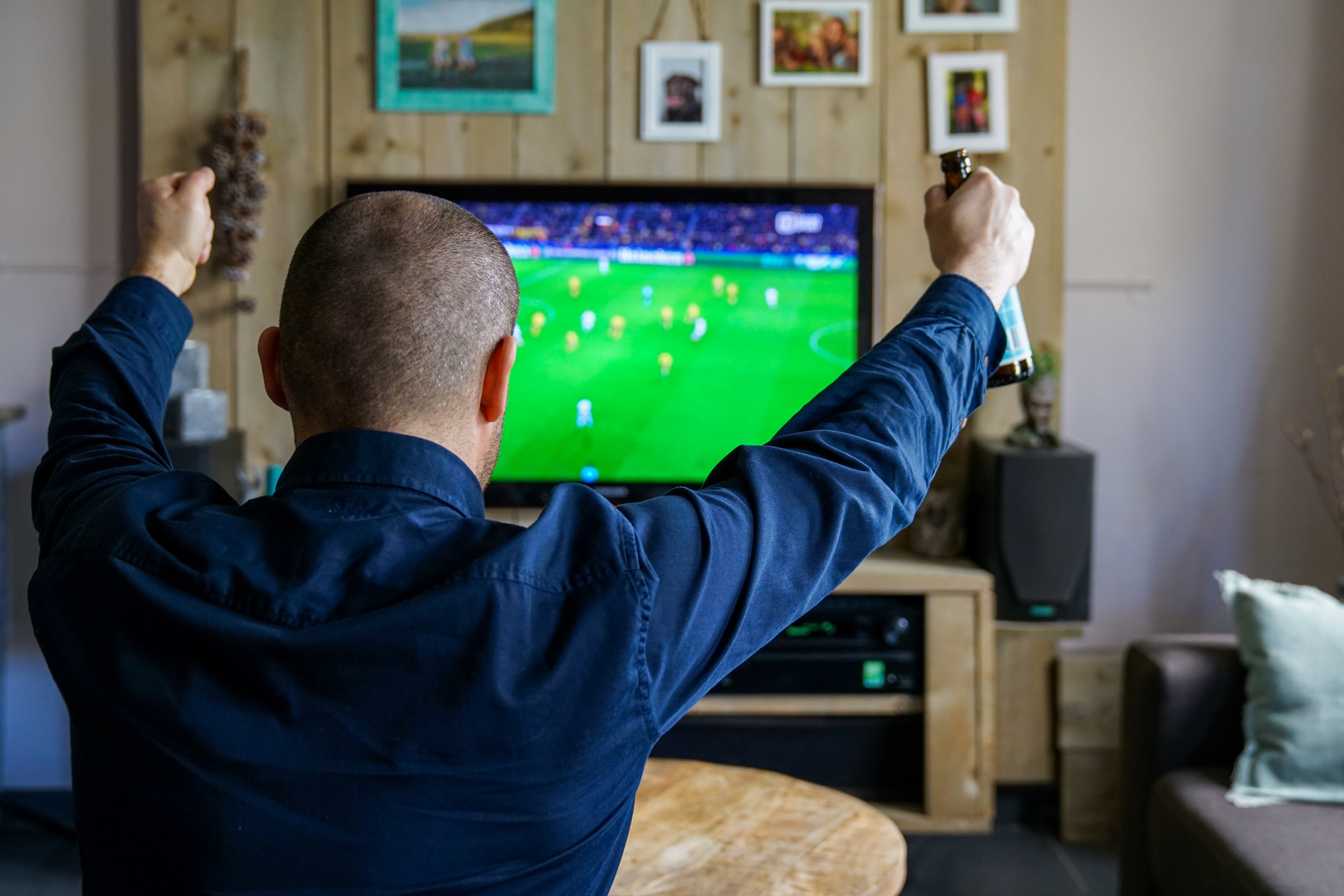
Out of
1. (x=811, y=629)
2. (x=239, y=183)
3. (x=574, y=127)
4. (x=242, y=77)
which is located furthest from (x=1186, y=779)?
(x=242, y=77)

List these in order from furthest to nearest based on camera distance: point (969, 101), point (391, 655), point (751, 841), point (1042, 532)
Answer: point (969, 101)
point (1042, 532)
point (751, 841)
point (391, 655)

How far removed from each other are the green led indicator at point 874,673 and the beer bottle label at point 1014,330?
199cm

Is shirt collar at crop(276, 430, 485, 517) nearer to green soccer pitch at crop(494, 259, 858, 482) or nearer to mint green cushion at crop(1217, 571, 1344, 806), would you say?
mint green cushion at crop(1217, 571, 1344, 806)

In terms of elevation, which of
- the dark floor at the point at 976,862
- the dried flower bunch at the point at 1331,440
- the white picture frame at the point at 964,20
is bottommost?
the dark floor at the point at 976,862

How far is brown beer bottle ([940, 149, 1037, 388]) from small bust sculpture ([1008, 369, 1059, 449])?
1.99 metres

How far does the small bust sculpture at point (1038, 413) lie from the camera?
9.93 ft

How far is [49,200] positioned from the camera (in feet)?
10.6

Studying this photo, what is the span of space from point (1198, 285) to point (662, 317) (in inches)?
60.9

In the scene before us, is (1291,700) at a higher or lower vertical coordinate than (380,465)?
lower

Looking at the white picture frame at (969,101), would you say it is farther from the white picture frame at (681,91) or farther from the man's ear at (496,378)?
the man's ear at (496,378)

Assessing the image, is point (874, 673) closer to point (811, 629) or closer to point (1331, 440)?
point (811, 629)

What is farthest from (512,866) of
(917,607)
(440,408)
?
(917,607)

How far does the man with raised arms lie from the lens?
69 centimetres

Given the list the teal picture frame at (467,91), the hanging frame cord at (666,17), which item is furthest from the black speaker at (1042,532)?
the teal picture frame at (467,91)
